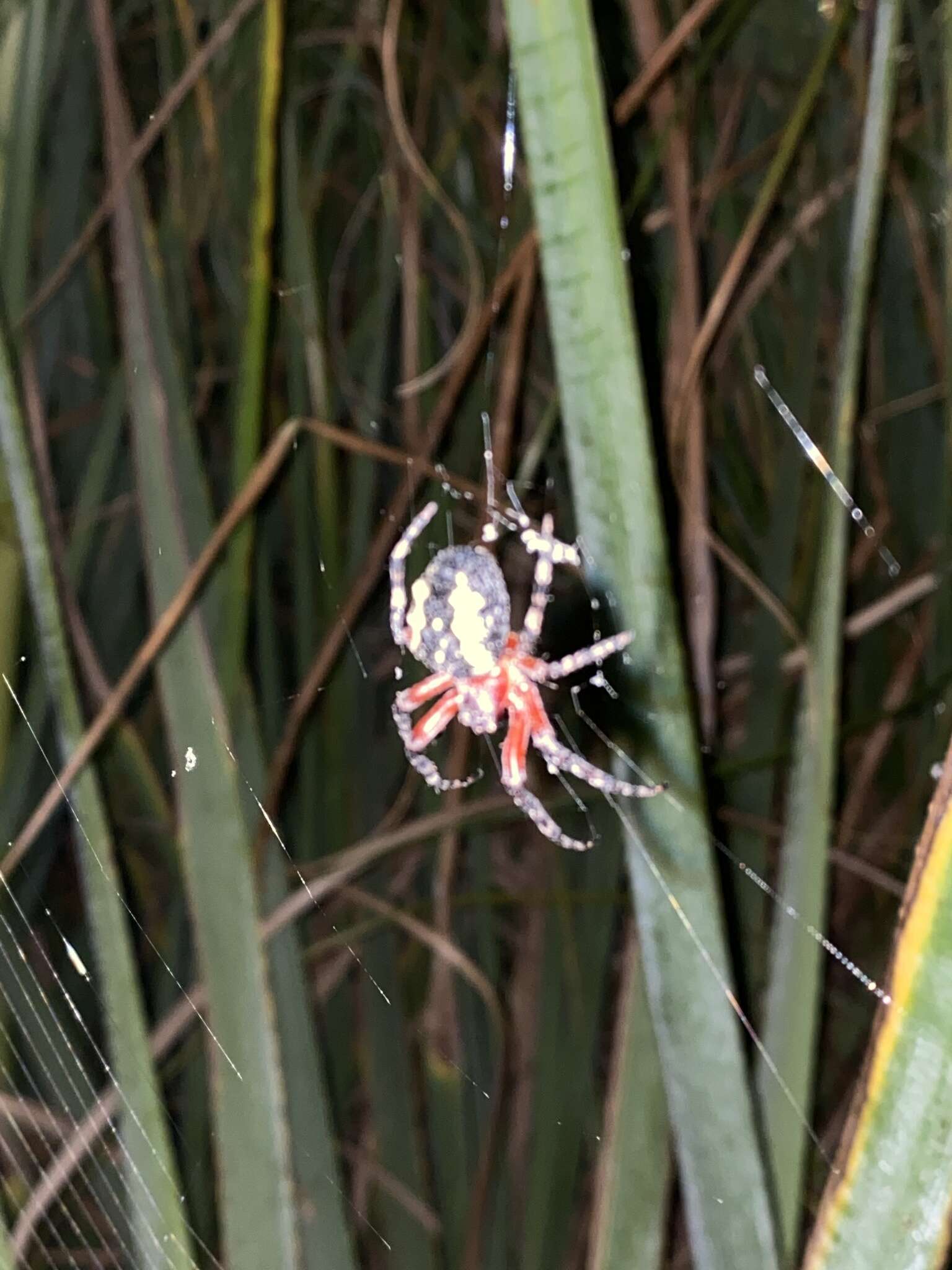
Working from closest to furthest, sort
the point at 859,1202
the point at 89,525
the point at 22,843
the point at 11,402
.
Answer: the point at 859,1202
the point at 11,402
the point at 22,843
the point at 89,525

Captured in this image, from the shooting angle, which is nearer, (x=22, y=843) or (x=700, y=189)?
(x=22, y=843)

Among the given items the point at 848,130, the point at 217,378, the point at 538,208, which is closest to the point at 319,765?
the point at 217,378

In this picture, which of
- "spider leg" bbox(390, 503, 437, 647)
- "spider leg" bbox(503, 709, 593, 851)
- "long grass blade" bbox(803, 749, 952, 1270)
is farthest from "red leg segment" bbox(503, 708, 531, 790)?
"long grass blade" bbox(803, 749, 952, 1270)

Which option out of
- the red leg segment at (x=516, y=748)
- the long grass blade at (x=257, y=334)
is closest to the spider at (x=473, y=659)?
the red leg segment at (x=516, y=748)

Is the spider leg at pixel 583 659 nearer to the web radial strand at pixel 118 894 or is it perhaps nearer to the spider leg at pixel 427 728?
A: the spider leg at pixel 427 728

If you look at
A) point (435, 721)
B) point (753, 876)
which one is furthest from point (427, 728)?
point (753, 876)

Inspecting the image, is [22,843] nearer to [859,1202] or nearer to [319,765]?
[319,765]

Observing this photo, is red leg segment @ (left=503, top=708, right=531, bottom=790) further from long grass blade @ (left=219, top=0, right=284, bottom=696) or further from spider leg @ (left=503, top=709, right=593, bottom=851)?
long grass blade @ (left=219, top=0, right=284, bottom=696)
